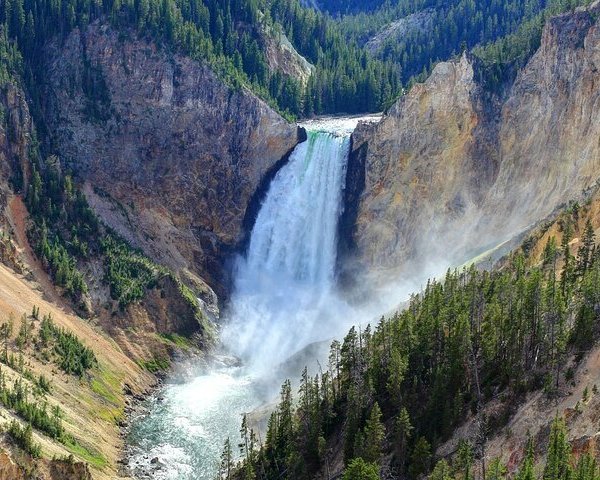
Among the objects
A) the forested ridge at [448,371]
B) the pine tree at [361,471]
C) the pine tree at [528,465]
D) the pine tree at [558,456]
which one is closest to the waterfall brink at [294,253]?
the forested ridge at [448,371]

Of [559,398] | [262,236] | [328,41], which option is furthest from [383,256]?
[328,41]

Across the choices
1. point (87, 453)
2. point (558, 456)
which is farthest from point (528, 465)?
point (87, 453)

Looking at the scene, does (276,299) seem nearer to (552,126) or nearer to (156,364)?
(156,364)

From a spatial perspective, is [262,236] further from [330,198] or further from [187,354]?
[187,354]

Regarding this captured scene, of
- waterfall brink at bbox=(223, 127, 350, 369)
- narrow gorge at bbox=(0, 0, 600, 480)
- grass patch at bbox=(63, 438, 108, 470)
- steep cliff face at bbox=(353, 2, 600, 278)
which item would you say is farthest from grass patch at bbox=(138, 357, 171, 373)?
steep cliff face at bbox=(353, 2, 600, 278)

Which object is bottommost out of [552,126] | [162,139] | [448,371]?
[162,139]

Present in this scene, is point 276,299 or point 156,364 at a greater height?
point 276,299

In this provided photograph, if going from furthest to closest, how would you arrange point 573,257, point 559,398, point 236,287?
point 236,287 → point 573,257 → point 559,398
